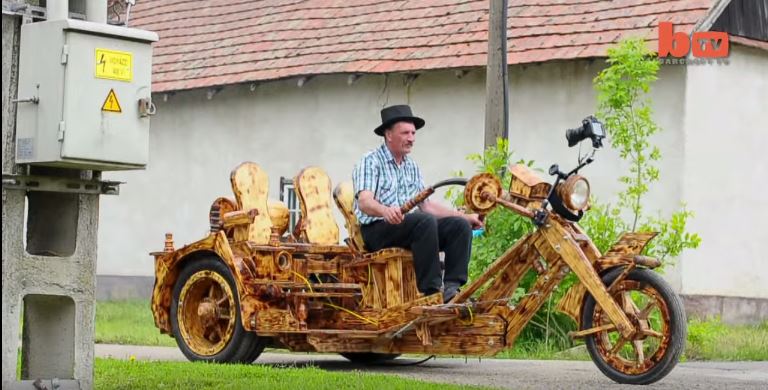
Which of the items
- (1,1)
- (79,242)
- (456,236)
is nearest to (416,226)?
(456,236)

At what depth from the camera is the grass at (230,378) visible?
854cm

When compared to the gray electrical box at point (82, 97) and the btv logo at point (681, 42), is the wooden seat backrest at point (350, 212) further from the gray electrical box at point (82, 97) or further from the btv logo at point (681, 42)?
the btv logo at point (681, 42)

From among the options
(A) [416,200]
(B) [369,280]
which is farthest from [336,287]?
(A) [416,200]

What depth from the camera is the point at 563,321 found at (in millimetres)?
13016

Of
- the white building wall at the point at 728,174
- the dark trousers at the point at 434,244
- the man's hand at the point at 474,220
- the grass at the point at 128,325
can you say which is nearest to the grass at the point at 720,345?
the white building wall at the point at 728,174

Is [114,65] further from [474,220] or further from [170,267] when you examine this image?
[170,267]

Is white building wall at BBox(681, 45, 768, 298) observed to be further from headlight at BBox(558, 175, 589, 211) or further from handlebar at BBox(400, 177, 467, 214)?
headlight at BBox(558, 175, 589, 211)

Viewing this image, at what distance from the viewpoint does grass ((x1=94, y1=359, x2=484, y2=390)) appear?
854 cm

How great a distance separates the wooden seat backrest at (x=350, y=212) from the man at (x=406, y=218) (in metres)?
0.12

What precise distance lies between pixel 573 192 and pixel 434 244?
1061 mm

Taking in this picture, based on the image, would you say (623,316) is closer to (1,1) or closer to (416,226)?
(416,226)

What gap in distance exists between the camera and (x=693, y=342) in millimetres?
12961

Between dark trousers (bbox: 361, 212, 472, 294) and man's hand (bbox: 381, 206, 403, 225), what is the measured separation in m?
0.09

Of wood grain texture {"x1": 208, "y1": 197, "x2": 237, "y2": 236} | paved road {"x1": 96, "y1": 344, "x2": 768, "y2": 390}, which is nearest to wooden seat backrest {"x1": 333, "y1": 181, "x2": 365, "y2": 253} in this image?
wood grain texture {"x1": 208, "y1": 197, "x2": 237, "y2": 236}
